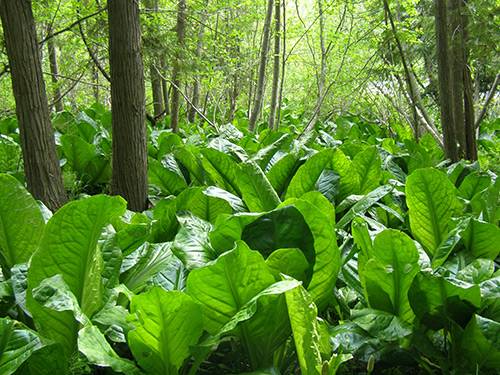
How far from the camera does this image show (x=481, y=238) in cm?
184

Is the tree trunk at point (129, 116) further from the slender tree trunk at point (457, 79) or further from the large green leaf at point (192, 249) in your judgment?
the slender tree trunk at point (457, 79)

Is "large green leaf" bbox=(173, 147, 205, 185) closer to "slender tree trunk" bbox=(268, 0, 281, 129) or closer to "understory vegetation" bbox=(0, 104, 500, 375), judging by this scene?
"understory vegetation" bbox=(0, 104, 500, 375)

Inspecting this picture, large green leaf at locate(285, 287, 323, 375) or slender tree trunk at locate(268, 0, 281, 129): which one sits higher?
slender tree trunk at locate(268, 0, 281, 129)

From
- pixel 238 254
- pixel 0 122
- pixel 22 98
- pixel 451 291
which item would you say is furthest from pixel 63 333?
pixel 0 122

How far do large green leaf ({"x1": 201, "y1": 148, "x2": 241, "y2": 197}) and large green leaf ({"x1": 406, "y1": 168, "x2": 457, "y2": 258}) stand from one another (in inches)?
40.3

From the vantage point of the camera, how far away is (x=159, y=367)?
129cm

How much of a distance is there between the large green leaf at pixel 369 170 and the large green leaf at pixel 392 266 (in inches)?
47.8

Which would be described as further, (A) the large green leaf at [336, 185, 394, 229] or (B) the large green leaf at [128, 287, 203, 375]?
(A) the large green leaf at [336, 185, 394, 229]

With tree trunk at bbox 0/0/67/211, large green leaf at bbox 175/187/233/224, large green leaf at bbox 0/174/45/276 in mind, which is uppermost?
tree trunk at bbox 0/0/67/211

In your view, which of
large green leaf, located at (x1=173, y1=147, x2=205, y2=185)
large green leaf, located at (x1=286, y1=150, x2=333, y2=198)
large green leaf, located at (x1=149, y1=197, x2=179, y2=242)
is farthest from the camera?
large green leaf, located at (x1=173, y1=147, x2=205, y2=185)

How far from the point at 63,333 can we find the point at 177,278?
1.43ft

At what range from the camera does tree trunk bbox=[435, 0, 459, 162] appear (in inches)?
142

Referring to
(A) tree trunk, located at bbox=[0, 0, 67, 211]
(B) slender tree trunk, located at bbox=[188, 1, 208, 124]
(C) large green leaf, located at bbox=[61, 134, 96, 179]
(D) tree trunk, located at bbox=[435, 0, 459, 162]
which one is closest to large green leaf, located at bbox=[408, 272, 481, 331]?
(A) tree trunk, located at bbox=[0, 0, 67, 211]

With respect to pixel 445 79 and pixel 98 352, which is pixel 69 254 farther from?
pixel 445 79
